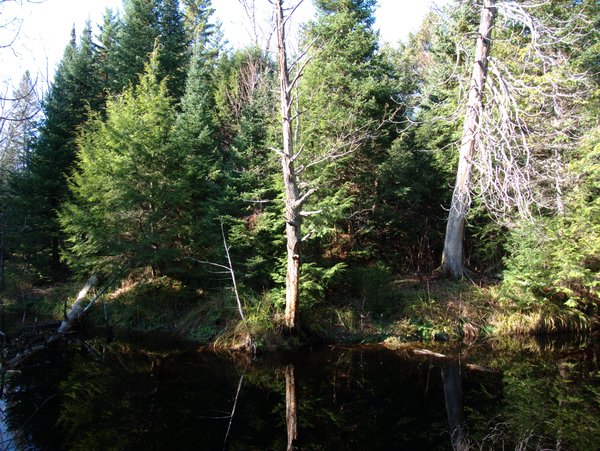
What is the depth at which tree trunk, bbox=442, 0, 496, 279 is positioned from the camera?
942cm

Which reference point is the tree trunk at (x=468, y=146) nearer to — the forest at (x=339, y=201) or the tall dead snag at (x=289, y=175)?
the forest at (x=339, y=201)

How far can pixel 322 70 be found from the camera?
43.7 feet

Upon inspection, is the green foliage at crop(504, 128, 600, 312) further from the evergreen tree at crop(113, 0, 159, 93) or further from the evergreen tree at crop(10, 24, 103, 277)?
the evergreen tree at crop(113, 0, 159, 93)

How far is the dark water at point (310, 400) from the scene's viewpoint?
18.2 feet

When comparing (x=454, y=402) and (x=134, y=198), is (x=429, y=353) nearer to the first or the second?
(x=454, y=402)

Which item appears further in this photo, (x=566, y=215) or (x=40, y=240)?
(x=40, y=240)

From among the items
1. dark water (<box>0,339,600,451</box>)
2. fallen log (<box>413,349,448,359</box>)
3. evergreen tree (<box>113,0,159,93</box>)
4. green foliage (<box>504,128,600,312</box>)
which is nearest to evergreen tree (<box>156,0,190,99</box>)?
evergreen tree (<box>113,0,159,93</box>)

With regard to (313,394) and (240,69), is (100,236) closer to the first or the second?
(313,394)

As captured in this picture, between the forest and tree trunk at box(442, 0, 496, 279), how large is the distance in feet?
0.18

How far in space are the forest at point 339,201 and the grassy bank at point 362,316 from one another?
0.05 metres

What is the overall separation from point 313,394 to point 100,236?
7627 mm

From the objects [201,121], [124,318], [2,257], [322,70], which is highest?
[322,70]

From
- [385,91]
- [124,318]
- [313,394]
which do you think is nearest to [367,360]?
[313,394]

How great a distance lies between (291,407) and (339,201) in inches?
209
